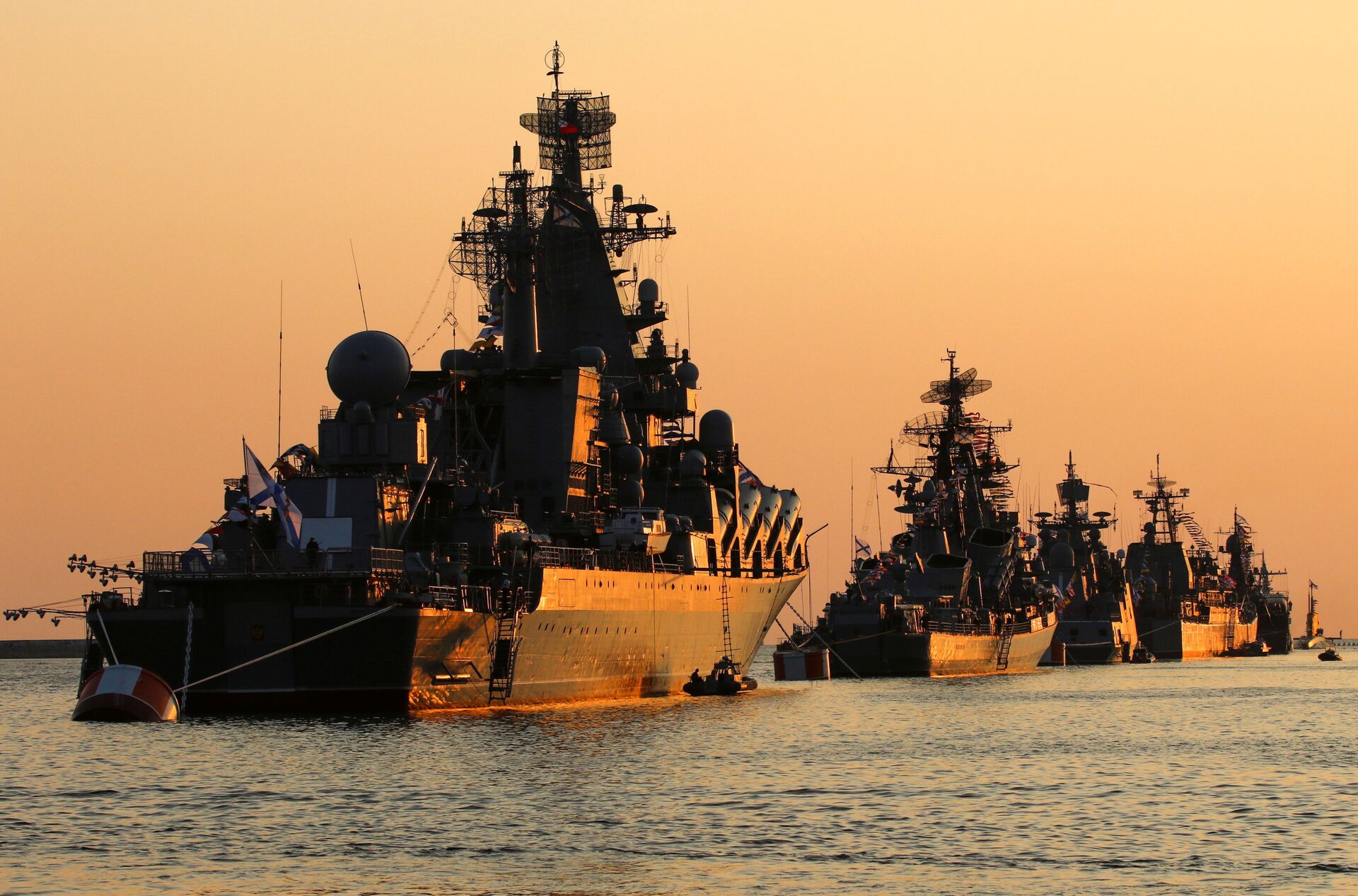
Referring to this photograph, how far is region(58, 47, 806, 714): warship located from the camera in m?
47.0

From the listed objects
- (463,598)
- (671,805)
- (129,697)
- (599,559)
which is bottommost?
(671,805)

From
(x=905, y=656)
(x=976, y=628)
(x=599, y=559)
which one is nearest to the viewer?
(x=599, y=559)

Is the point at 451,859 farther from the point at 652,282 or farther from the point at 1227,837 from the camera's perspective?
the point at 652,282

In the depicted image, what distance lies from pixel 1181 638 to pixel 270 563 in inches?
4284

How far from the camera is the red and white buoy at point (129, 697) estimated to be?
1800 inches

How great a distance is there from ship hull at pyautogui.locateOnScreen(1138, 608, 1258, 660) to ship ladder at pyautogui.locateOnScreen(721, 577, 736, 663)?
7954 centimetres

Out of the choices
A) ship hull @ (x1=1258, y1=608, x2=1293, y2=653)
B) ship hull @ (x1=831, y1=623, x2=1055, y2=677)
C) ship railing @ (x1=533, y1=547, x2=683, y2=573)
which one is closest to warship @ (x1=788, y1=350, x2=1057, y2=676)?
ship hull @ (x1=831, y1=623, x2=1055, y2=677)

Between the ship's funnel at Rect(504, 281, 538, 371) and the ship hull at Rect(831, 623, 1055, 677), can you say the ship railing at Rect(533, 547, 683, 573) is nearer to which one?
the ship's funnel at Rect(504, 281, 538, 371)

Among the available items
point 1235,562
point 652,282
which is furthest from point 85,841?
point 1235,562

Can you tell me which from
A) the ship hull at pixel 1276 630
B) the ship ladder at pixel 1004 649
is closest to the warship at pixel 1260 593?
the ship hull at pixel 1276 630

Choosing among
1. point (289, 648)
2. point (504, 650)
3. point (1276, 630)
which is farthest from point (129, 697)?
point (1276, 630)

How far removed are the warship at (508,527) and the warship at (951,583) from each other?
11.1 metres

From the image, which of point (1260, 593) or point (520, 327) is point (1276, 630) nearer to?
point (1260, 593)

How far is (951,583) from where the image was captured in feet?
318
